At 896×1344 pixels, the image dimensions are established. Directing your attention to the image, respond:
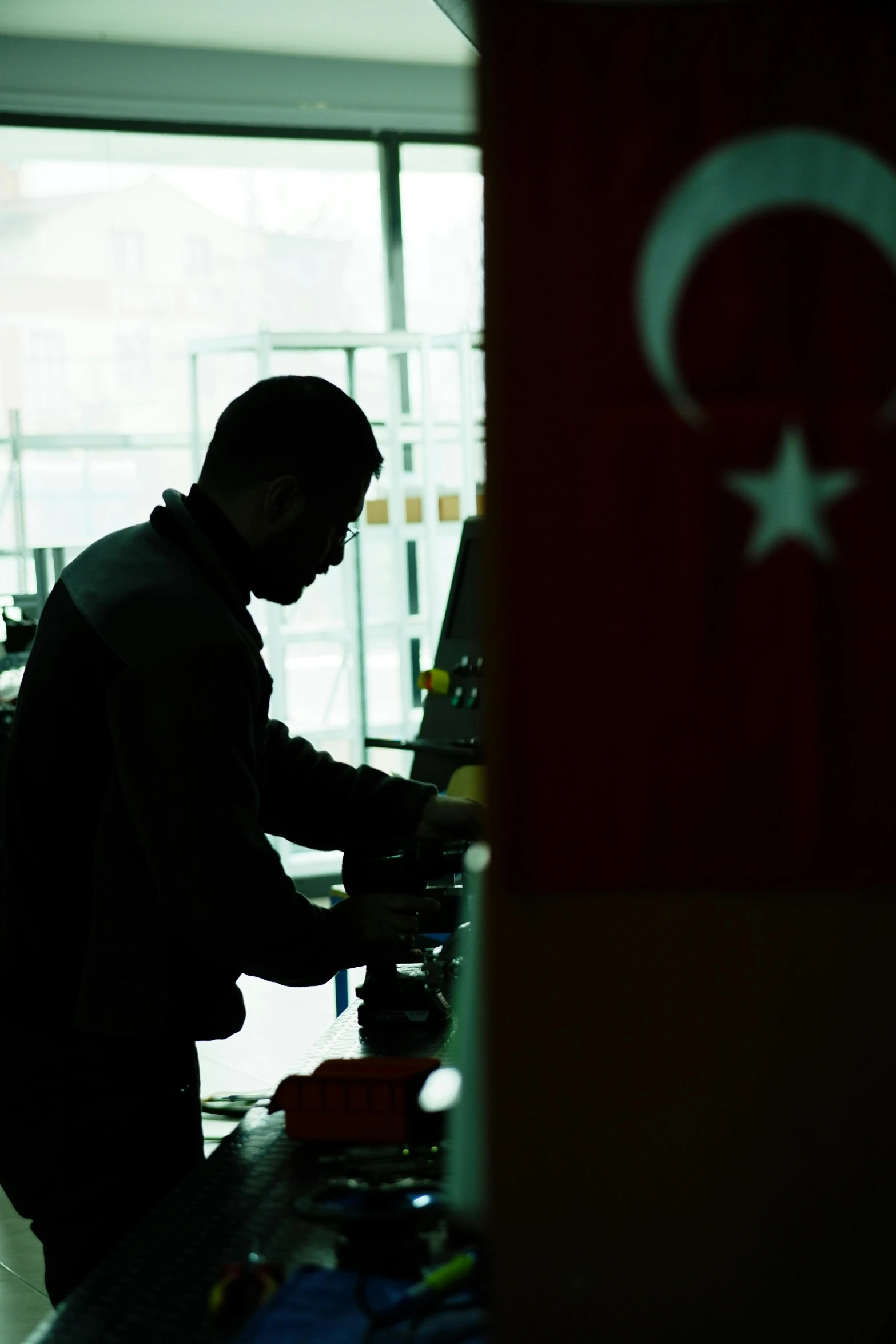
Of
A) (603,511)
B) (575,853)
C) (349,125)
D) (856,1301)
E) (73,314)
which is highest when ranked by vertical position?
(349,125)

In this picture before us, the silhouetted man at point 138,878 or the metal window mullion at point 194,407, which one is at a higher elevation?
the metal window mullion at point 194,407

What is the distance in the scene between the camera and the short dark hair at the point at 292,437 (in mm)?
1510

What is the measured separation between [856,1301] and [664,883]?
0.27 metres

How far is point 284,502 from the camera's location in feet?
5.02

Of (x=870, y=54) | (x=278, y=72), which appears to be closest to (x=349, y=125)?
(x=278, y=72)

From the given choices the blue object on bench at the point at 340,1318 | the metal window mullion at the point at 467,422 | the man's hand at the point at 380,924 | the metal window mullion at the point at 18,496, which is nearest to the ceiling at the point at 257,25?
the metal window mullion at the point at 467,422

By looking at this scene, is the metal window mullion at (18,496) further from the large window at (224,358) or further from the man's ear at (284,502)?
the man's ear at (284,502)

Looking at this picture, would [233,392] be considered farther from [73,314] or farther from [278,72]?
[278,72]

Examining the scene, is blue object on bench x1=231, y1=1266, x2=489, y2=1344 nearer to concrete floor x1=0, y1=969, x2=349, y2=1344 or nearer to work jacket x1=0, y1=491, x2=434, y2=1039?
work jacket x1=0, y1=491, x2=434, y2=1039

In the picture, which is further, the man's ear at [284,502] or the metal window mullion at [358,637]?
the metal window mullion at [358,637]

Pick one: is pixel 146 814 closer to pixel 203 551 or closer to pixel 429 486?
pixel 203 551

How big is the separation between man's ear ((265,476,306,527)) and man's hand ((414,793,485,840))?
0.52 m

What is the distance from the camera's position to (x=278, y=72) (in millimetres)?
5152

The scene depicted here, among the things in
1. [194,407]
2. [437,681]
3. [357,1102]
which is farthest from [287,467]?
[194,407]
